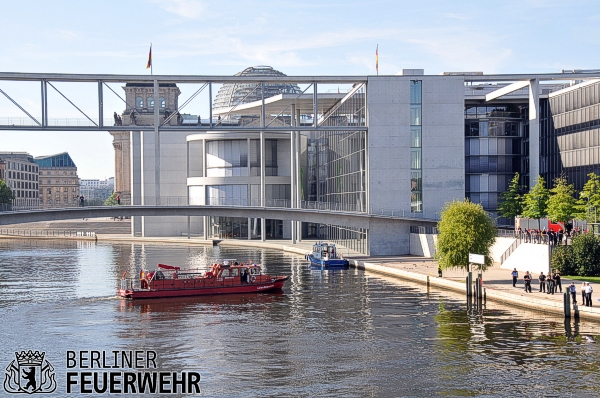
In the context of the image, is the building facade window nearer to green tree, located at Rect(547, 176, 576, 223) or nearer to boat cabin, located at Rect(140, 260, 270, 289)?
green tree, located at Rect(547, 176, 576, 223)

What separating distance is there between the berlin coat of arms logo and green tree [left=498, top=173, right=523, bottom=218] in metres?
58.5

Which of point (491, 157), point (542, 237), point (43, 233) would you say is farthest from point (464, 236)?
point (43, 233)

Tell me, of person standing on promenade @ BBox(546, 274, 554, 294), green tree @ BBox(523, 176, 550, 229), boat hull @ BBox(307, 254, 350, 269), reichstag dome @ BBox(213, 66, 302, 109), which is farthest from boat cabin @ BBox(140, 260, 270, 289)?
reichstag dome @ BBox(213, 66, 302, 109)

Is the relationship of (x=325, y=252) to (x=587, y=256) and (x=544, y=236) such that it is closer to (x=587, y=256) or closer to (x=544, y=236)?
(x=544, y=236)

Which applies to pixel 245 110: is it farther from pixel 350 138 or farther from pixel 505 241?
pixel 505 241

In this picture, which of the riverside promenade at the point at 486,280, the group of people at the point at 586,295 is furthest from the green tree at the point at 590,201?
the group of people at the point at 586,295

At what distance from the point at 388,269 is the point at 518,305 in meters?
21.5

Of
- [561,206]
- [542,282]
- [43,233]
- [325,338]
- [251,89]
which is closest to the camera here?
[325,338]

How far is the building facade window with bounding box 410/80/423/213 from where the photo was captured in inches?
3184

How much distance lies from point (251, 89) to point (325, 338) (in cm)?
13341

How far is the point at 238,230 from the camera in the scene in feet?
413

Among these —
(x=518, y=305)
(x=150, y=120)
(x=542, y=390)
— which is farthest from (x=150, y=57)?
(x=150, y=120)

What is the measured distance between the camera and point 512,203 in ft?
280

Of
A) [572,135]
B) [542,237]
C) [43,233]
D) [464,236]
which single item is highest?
[572,135]
